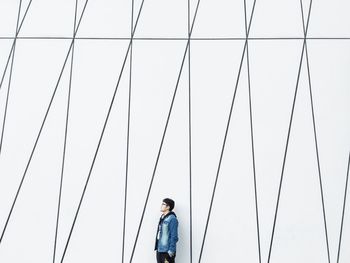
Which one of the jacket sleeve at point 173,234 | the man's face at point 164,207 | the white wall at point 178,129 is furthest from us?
the white wall at point 178,129

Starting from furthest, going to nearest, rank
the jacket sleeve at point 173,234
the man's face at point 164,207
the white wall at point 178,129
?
the white wall at point 178,129 → the man's face at point 164,207 → the jacket sleeve at point 173,234

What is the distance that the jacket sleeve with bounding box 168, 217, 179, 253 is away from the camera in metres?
7.35

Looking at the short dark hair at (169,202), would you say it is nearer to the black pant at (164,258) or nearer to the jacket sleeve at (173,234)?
the jacket sleeve at (173,234)

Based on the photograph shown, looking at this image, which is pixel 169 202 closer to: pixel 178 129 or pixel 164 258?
pixel 164 258

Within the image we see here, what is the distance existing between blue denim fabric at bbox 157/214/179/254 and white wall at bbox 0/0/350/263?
0.70m

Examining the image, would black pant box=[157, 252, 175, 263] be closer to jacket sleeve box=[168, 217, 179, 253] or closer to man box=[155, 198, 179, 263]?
man box=[155, 198, 179, 263]

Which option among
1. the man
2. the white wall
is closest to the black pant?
the man

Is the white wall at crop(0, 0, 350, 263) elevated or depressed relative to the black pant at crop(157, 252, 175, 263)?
elevated

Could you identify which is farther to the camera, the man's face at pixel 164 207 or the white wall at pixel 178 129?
the white wall at pixel 178 129

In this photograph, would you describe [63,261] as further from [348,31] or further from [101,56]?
[348,31]

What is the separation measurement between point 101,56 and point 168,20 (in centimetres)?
174

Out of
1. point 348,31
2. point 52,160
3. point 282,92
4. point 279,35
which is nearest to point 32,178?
point 52,160

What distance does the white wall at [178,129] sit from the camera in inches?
320

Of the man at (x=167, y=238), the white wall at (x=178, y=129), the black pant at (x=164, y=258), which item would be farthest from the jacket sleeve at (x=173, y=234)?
the white wall at (x=178, y=129)
